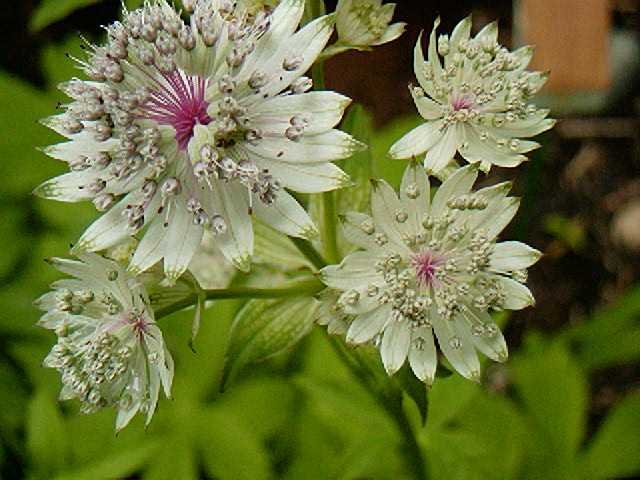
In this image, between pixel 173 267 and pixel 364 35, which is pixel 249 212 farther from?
pixel 364 35

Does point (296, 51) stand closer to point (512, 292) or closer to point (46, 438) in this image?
point (512, 292)

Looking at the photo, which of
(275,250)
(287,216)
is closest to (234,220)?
(287,216)

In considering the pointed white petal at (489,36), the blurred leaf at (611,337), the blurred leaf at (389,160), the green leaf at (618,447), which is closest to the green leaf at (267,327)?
the pointed white petal at (489,36)

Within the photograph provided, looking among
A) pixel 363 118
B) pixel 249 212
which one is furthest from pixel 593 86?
pixel 249 212

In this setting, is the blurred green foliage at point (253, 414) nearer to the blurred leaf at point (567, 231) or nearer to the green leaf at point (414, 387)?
the green leaf at point (414, 387)

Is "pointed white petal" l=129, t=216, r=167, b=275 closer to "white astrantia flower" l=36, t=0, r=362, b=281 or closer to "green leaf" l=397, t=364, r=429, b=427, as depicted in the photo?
"white astrantia flower" l=36, t=0, r=362, b=281

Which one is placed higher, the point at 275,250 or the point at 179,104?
the point at 179,104

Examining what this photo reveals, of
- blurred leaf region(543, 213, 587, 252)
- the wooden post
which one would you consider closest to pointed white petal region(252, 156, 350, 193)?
the wooden post
